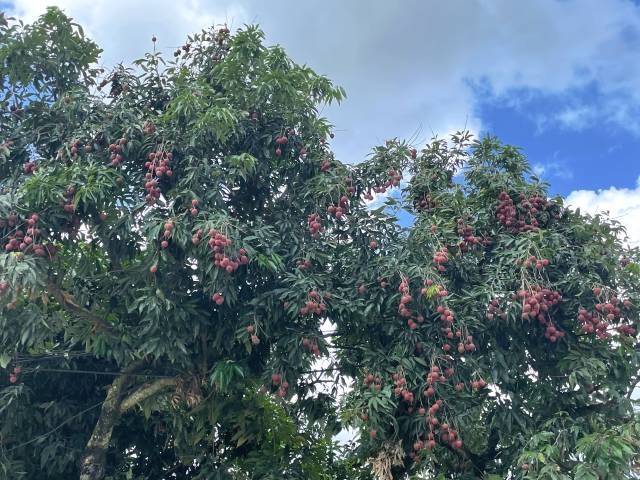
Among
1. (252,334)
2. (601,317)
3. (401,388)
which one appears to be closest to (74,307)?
(252,334)

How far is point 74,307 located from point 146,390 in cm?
88

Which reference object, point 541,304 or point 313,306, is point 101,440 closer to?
point 313,306

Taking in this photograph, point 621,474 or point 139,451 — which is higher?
point 621,474

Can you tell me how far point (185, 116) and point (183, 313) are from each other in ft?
4.76

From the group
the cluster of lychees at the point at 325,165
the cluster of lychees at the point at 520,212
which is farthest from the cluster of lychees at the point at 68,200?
the cluster of lychees at the point at 520,212

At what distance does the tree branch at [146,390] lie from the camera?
5441mm

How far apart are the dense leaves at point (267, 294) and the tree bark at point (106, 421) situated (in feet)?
0.06

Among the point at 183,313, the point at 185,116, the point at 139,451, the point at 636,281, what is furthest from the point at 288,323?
the point at 636,281

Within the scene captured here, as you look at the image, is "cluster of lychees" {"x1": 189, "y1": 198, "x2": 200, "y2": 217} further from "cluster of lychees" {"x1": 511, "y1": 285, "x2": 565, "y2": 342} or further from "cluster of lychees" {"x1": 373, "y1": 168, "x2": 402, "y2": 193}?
"cluster of lychees" {"x1": 511, "y1": 285, "x2": 565, "y2": 342}

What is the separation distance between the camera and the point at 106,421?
5445 millimetres

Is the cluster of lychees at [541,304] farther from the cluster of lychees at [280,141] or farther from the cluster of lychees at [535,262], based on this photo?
the cluster of lychees at [280,141]

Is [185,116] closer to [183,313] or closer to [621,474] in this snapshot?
[183,313]

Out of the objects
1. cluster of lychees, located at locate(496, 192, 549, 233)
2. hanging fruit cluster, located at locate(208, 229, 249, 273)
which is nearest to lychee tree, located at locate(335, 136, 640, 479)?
cluster of lychees, located at locate(496, 192, 549, 233)

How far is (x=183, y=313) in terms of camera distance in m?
4.87
